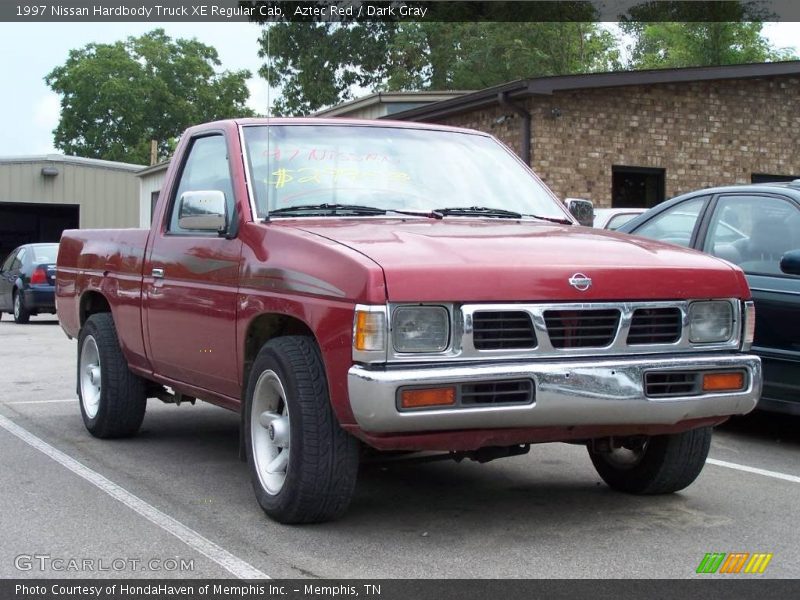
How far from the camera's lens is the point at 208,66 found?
2586 inches

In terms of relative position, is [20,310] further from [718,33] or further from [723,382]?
[718,33]

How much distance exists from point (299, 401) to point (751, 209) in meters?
4.08

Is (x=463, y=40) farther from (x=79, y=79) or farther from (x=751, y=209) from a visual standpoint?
(x=751, y=209)

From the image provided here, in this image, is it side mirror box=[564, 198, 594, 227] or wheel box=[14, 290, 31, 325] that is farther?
wheel box=[14, 290, 31, 325]

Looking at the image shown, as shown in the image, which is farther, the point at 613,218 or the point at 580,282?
the point at 613,218

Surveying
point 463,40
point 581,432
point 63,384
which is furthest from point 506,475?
point 463,40

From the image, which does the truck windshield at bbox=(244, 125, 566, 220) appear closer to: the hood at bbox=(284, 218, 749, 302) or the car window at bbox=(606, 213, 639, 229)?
the hood at bbox=(284, 218, 749, 302)

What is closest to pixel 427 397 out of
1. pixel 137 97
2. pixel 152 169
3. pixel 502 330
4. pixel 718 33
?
pixel 502 330

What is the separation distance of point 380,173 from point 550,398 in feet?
6.13

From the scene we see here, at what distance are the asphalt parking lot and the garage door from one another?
37.6 m

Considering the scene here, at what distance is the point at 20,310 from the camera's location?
68.3 feet

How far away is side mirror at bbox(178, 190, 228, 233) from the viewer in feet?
17.8

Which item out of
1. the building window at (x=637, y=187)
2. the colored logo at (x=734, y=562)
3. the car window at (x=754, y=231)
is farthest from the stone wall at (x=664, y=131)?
the colored logo at (x=734, y=562)

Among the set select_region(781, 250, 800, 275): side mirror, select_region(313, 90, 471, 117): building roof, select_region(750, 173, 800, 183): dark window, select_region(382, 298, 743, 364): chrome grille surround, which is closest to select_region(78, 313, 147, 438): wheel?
select_region(382, 298, 743, 364): chrome grille surround
